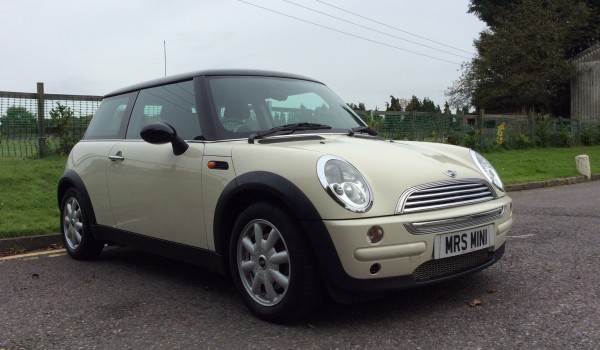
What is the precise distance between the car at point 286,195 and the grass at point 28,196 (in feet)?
5.48

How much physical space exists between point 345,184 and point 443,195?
0.60 m

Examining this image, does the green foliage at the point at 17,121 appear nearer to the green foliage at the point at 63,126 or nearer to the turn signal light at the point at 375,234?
the green foliage at the point at 63,126

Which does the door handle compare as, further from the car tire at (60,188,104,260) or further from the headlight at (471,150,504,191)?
the headlight at (471,150,504,191)

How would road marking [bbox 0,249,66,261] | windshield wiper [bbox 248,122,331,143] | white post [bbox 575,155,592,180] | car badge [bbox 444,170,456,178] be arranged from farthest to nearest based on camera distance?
white post [bbox 575,155,592,180] → road marking [bbox 0,249,66,261] → windshield wiper [bbox 248,122,331,143] → car badge [bbox 444,170,456,178]

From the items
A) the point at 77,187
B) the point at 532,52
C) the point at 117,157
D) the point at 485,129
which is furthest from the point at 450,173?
the point at 532,52

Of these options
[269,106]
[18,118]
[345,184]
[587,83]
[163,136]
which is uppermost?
[587,83]

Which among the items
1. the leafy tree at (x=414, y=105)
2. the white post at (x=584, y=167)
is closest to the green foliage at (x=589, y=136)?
the white post at (x=584, y=167)

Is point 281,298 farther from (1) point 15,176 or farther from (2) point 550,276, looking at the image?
(1) point 15,176

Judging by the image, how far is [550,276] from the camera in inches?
164

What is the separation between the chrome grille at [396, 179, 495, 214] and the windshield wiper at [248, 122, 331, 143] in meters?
1.10

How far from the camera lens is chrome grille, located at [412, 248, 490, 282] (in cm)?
319

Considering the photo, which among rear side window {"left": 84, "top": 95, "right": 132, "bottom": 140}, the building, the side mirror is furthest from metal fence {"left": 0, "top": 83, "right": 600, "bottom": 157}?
the building

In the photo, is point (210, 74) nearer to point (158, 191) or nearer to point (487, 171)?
point (158, 191)

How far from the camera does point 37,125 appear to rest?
36.0 ft
